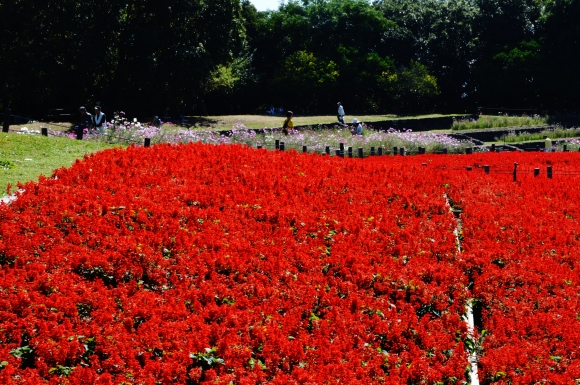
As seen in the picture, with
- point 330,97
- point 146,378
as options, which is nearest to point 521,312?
point 146,378

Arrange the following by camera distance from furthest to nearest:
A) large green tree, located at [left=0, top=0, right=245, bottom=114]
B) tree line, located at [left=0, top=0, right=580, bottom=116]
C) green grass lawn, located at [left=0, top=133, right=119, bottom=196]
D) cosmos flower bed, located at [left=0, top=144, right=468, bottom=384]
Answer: tree line, located at [left=0, top=0, right=580, bottom=116]
large green tree, located at [left=0, top=0, right=245, bottom=114]
green grass lawn, located at [left=0, top=133, right=119, bottom=196]
cosmos flower bed, located at [left=0, top=144, right=468, bottom=384]

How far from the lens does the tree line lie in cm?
3325

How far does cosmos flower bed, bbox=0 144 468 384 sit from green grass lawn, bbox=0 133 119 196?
2.50m

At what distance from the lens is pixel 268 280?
27.6 ft

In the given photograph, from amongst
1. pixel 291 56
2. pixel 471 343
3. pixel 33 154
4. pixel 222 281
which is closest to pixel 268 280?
pixel 222 281

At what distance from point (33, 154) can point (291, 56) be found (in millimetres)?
35332

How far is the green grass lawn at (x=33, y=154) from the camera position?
1400 centimetres

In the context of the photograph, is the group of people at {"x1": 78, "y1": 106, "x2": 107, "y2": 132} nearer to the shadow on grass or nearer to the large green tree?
the large green tree

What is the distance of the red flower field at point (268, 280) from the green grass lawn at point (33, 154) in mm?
2251

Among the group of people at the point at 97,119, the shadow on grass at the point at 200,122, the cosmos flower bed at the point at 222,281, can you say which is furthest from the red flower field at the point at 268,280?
the shadow on grass at the point at 200,122

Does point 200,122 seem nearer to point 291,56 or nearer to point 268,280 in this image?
point 291,56

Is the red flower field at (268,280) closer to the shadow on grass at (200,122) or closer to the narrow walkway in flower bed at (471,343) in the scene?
the narrow walkway in flower bed at (471,343)

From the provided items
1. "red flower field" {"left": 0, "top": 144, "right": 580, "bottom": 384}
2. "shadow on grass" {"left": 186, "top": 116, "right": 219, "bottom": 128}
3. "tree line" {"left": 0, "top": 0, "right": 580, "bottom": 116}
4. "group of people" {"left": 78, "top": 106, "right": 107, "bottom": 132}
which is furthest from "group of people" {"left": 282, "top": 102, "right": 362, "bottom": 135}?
"red flower field" {"left": 0, "top": 144, "right": 580, "bottom": 384}

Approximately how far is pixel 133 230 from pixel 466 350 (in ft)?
14.0
